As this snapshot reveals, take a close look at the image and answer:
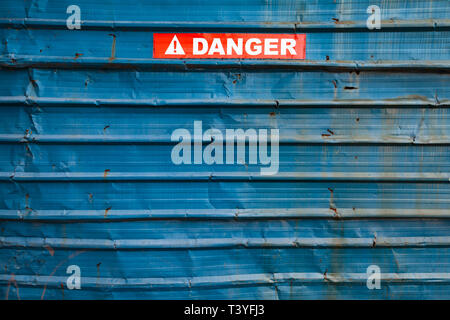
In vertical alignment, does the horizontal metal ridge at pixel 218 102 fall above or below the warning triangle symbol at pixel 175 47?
below

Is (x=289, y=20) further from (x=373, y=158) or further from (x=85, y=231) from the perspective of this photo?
(x=85, y=231)

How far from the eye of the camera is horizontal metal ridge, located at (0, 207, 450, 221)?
2340 millimetres

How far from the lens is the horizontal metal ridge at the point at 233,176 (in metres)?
2.32

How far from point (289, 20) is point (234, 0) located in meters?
0.36

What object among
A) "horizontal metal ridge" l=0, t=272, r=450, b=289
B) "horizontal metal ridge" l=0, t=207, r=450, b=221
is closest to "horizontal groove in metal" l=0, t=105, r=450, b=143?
"horizontal metal ridge" l=0, t=207, r=450, b=221

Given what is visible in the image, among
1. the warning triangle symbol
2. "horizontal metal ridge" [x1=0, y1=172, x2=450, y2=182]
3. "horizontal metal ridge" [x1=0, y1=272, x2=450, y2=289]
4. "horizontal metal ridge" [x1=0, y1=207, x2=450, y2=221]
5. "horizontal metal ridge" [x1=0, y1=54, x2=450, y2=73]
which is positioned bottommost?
"horizontal metal ridge" [x1=0, y1=272, x2=450, y2=289]

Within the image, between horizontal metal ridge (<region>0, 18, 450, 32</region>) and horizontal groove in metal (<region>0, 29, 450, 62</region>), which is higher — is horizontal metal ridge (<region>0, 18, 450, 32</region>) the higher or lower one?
the higher one

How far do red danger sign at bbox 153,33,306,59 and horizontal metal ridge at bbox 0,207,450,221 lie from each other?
966 millimetres

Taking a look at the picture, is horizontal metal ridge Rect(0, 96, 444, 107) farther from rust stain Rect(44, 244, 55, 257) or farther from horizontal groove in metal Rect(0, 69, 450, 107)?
rust stain Rect(44, 244, 55, 257)

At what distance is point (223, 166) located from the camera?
2.35 m

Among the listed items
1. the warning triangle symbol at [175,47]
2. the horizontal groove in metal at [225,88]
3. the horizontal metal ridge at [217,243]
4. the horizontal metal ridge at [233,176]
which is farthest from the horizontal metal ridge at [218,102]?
the horizontal metal ridge at [217,243]

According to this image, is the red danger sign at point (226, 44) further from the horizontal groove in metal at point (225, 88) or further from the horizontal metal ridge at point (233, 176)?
the horizontal metal ridge at point (233, 176)

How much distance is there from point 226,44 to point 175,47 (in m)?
0.32
